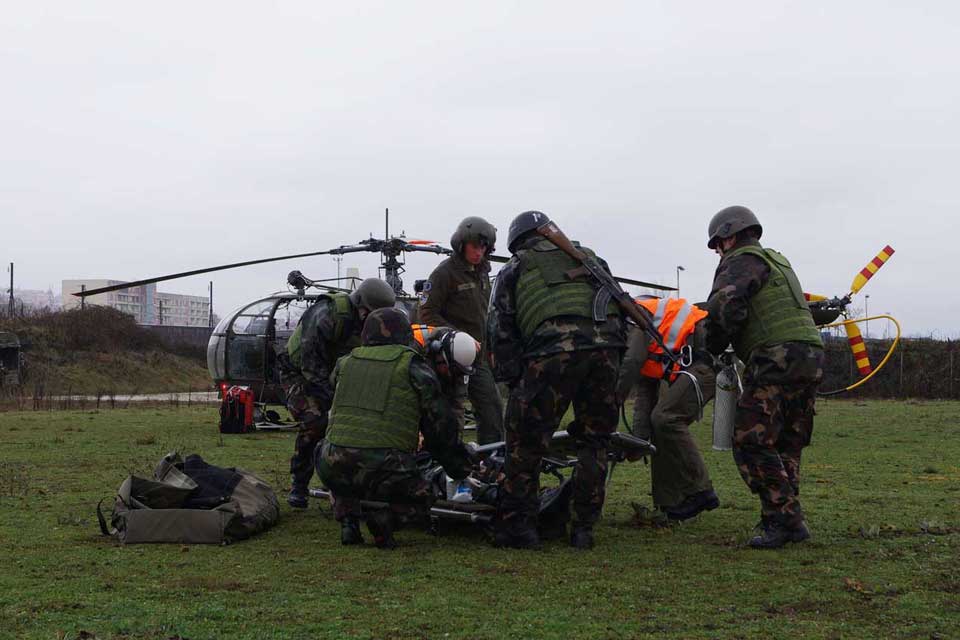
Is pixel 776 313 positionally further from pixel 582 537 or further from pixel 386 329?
pixel 386 329

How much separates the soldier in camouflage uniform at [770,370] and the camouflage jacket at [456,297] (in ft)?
8.66

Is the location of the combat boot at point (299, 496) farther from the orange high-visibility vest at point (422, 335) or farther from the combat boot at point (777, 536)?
the combat boot at point (777, 536)

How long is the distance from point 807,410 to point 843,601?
1763mm

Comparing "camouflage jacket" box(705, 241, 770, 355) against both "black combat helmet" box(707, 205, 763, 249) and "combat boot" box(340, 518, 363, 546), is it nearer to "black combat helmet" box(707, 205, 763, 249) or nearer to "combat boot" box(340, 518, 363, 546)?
"black combat helmet" box(707, 205, 763, 249)

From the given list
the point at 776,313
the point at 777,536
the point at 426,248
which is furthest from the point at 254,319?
the point at 777,536

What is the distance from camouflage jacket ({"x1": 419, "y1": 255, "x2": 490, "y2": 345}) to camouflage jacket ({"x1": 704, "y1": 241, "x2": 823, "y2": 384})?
2.65 m

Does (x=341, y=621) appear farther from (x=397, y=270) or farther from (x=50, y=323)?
(x=50, y=323)

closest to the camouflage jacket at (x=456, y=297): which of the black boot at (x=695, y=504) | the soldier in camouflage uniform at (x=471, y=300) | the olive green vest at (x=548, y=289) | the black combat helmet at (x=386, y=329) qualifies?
the soldier in camouflage uniform at (x=471, y=300)

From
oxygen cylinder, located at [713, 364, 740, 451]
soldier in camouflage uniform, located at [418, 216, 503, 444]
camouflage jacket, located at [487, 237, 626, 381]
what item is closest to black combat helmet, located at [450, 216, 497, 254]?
soldier in camouflage uniform, located at [418, 216, 503, 444]

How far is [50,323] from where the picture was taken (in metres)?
45.1

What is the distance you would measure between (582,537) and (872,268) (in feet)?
26.2

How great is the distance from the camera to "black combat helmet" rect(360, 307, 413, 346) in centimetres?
605

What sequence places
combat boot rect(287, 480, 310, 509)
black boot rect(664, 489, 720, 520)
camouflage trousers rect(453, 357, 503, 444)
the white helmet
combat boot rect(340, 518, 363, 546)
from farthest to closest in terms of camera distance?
camouflage trousers rect(453, 357, 503, 444) → combat boot rect(287, 480, 310, 509) → black boot rect(664, 489, 720, 520) → the white helmet → combat boot rect(340, 518, 363, 546)

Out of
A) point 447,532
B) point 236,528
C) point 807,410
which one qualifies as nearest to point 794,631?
point 807,410
